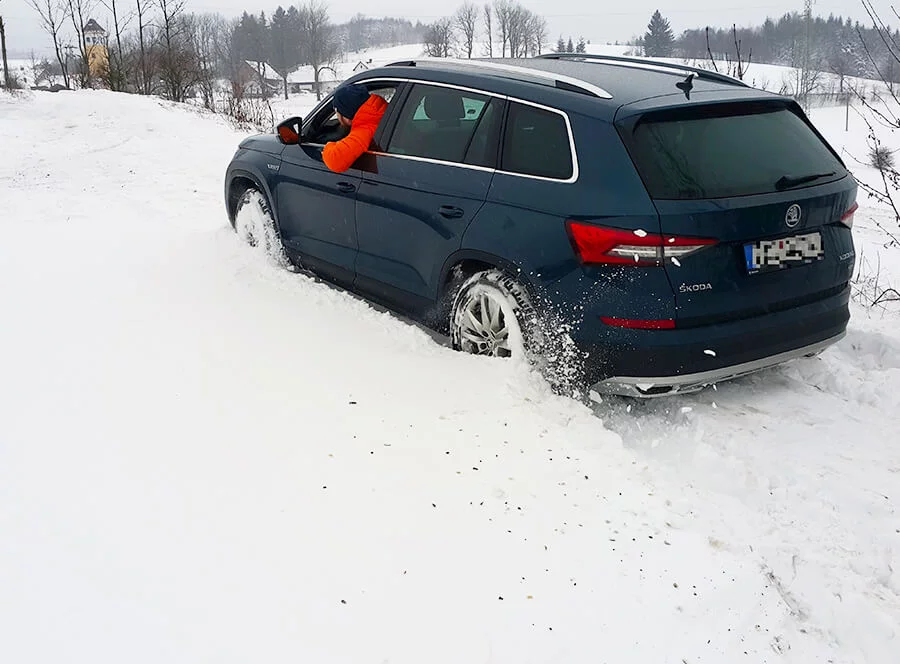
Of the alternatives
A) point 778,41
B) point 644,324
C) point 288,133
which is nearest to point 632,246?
point 644,324

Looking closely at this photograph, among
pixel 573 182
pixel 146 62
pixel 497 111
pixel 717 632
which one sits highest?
pixel 146 62

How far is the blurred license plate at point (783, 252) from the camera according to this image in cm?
348

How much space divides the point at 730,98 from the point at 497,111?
118cm

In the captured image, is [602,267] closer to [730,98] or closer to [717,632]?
[730,98]

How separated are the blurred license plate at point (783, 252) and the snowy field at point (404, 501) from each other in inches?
31.4

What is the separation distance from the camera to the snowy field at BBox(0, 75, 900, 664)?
95.3 inches

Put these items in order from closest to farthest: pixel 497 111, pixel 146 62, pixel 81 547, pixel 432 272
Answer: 1. pixel 81 547
2. pixel 497 111
3. pixel 432 272
4. pixel 146 62

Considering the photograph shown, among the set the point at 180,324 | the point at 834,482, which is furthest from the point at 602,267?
the point at 180,324

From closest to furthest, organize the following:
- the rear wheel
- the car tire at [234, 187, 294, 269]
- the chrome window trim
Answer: the chrome window trim → the rear wheel → the car tire at [234, 187, 294, 269]

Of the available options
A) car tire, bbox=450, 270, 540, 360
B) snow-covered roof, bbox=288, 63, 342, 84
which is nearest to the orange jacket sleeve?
car tire, bbox=450, 270, 540, 360

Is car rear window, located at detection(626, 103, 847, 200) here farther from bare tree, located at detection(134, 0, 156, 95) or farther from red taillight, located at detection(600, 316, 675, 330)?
bare tree, located at detection(134, 0, 156, 95)

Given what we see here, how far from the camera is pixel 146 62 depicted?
89.9 feet

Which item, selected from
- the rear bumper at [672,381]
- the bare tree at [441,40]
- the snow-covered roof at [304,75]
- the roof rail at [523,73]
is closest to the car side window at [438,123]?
the roof rail at [523,73]

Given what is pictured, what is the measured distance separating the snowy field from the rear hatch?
2.21 ft
